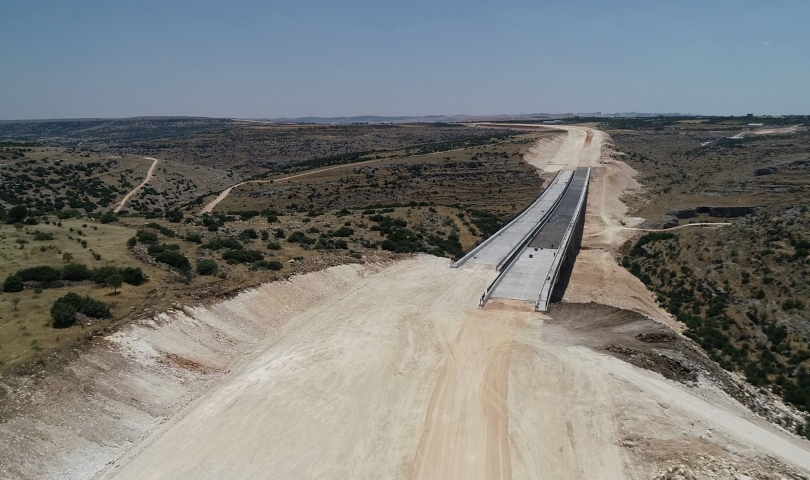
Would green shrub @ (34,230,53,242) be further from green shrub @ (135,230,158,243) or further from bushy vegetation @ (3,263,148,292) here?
bushy vegetation @ (3,263,148,292)

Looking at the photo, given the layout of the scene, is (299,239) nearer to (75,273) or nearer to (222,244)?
(222,244)

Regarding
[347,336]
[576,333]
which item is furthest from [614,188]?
[347,336]

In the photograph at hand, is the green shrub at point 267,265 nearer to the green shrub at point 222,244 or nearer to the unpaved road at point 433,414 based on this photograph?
the green shrub at point 222,244

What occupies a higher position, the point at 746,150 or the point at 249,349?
the point at 746,150

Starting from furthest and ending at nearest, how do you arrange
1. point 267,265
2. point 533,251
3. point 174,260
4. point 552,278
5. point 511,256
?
point 533,251 → point 511,256 → point 552,278 → point 267,265 → point 174,260

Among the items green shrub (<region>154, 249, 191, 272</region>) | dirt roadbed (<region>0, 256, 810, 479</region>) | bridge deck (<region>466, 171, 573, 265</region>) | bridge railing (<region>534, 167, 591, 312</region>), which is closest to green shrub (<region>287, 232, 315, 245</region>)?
green shrub (<region>154, 249, 191, 272</region>)

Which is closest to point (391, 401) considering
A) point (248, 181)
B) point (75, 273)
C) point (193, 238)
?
point (75, 273)

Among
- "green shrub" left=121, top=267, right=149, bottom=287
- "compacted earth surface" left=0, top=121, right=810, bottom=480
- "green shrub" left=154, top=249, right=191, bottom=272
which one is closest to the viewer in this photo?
"compacted earth surface" left=0, top=121, right=810, bottom=480

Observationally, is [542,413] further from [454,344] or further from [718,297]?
[718,297]
